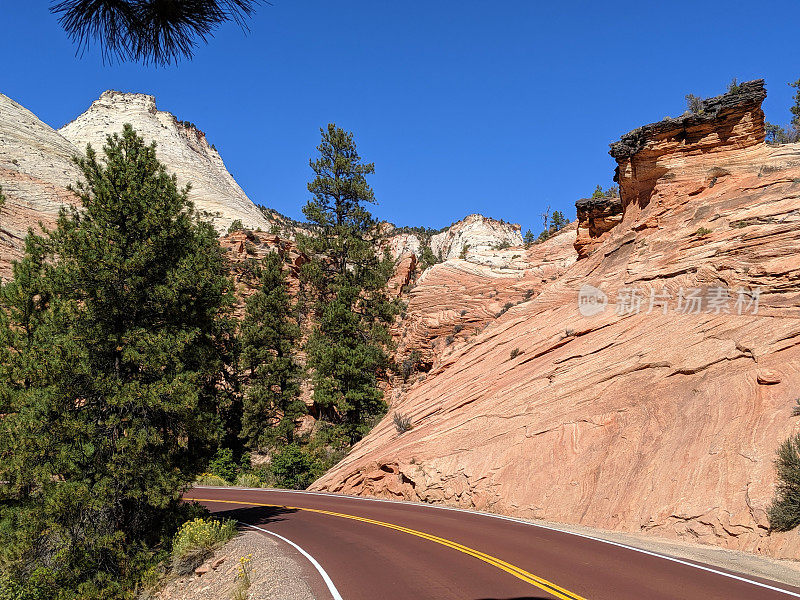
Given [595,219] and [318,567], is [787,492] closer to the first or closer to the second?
[318,567]

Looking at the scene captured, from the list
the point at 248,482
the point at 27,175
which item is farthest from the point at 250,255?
the point at 248,482

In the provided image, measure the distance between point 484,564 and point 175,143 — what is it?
102658mm

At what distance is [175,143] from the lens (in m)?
95.0

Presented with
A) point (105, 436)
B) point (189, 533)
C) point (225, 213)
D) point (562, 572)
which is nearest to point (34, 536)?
point (105, 436)

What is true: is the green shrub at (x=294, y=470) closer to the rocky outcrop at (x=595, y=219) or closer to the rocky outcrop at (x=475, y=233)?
the rocky outcrop at (x=595, y=219)

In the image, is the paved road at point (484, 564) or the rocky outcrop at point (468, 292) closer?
the paved road at point (484, 564)

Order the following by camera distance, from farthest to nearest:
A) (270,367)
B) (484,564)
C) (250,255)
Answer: (250,255) → (270,367) → (484,564)

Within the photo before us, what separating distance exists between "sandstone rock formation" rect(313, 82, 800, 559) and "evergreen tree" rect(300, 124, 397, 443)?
6.53m

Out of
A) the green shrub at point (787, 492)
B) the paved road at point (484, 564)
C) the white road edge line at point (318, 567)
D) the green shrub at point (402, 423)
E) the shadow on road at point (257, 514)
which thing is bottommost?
the shadow on road at point (257, 514)

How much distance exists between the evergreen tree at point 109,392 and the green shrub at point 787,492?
42.6 feet

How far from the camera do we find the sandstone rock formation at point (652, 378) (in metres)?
11.8

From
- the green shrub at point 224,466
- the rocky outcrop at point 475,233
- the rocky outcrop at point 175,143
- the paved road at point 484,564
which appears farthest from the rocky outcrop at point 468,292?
the rocky outcrop at point 475,233

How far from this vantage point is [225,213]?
256ft

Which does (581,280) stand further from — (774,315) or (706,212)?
(774,315)
